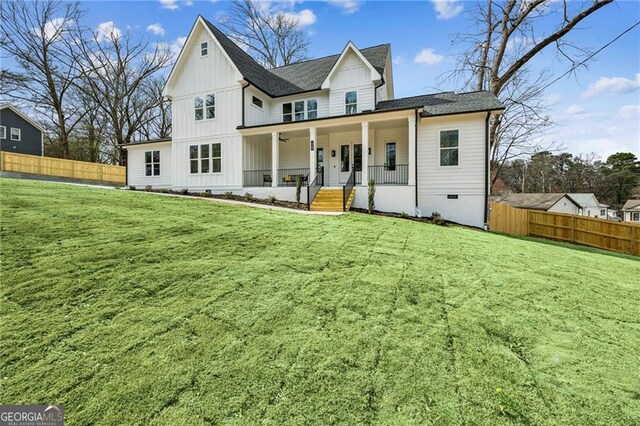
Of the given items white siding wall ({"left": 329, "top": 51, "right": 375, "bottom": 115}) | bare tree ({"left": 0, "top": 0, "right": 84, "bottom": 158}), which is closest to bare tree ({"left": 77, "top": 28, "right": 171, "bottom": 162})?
bare tree ({"left": 0, "top": 0, "right": 84, "bottom": 158})

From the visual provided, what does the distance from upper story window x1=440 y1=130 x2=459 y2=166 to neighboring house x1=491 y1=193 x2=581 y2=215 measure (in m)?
24.1

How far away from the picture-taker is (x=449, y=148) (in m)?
13.4

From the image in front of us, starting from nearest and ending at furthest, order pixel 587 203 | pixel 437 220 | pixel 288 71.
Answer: pixel 437 220, pixel 288 71, pixel 587 203

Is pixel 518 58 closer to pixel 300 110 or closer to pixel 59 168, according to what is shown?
pixel 300 110

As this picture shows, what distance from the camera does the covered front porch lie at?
14484 mm

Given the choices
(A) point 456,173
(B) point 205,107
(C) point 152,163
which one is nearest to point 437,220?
(A) point 456,173

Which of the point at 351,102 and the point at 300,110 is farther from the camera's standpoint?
the point at 300,110

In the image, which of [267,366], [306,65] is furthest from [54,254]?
[306,65]

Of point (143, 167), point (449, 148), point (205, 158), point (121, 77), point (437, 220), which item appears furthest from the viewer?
point (121, 77)

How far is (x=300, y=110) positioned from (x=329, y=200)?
7.37 metres

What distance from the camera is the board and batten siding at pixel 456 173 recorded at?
1296cm

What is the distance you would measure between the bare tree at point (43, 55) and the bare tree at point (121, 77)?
1.17 meters

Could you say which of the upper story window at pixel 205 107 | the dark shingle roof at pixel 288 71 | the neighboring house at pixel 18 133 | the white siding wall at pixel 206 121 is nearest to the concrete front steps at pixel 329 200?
the white siding wall at pixel 206 121

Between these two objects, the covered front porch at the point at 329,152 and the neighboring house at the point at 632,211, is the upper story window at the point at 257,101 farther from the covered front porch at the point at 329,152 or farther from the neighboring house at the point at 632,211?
the neighboring house at the point at 632,211
